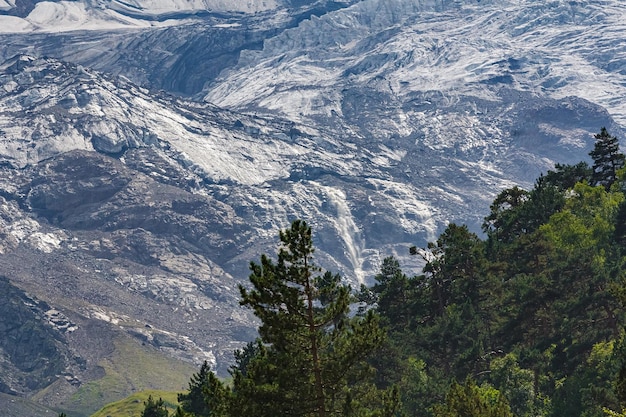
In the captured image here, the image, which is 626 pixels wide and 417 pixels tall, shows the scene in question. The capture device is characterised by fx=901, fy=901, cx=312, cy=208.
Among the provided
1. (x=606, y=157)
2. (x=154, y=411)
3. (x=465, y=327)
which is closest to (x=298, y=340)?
(x=465, y=327)

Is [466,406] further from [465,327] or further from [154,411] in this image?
[154,411]

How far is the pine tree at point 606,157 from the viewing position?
410 ft

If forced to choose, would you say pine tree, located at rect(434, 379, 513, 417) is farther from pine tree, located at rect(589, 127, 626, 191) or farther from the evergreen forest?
pine tree, located at rect(589, 127, 626, 191)

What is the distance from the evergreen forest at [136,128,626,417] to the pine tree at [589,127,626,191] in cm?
31

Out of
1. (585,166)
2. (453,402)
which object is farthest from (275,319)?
(585,166)

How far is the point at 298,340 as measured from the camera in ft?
133

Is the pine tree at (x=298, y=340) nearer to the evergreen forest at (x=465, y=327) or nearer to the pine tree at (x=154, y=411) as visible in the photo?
the evergreen forest at (x=465, y=327)

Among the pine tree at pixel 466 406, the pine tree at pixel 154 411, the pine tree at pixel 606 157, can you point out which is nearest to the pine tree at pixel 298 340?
the pine tree at pixel 466 406

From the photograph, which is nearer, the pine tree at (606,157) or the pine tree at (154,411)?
the pine tree at (154,411)

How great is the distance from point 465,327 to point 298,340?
2134 inches

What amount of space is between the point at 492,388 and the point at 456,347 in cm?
1580

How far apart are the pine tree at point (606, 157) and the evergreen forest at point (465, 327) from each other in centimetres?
31

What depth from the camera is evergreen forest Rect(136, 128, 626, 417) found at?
40562 millimetres

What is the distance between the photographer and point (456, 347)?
93688 mm
